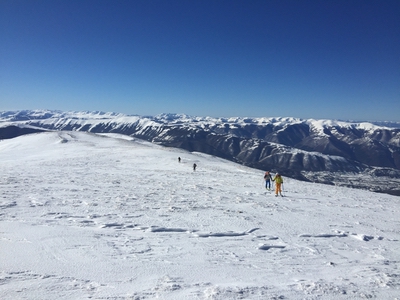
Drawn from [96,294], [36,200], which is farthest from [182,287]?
[36,200]

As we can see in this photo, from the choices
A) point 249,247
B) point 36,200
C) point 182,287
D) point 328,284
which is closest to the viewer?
point 182,287

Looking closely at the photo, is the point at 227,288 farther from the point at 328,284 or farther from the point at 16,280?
the point at 16,280

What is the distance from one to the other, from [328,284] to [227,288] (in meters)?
3.03

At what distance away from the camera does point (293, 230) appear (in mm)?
11703

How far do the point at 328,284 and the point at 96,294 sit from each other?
625 cm

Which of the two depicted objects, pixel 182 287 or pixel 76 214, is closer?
pixel 182 287

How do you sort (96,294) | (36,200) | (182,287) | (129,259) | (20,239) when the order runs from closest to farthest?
(96,294) → (182,287) → (129,259) → (20,239) → (36,200)

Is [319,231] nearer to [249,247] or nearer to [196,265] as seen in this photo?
[249,247]

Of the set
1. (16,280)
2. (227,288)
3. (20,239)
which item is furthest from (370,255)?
(20,239)

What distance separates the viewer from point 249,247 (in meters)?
9.28

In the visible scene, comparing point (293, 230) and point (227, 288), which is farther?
point (293, 230)

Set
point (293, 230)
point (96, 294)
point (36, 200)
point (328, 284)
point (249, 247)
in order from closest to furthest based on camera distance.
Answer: point (96, 294) → point (328, 284) → point (249, 247) → point (293, 230) → point (36, 200)

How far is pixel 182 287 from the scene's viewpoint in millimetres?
6242

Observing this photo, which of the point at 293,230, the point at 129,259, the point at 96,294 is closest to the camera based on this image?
the point at 96,294
